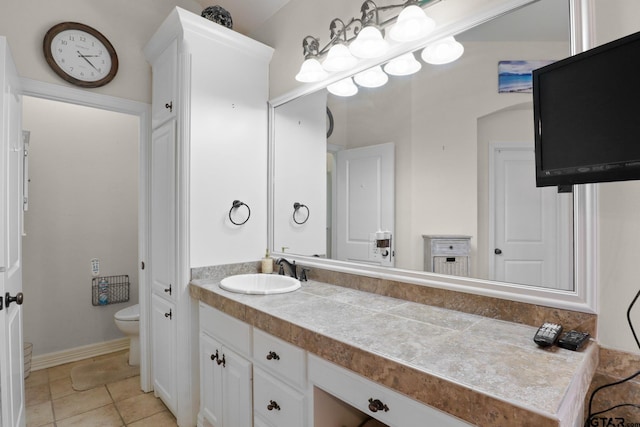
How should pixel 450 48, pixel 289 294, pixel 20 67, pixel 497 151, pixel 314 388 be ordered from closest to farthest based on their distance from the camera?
1. pixel 314 388
2. pixel 497 151
3. pixel 450 48
4. pixel 289 294
5. pixel 20 67

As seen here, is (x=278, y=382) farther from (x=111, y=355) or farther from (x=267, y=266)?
(x=111, y=355)

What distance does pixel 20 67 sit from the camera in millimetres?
1997

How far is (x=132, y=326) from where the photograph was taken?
271cm

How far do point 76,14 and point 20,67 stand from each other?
50cm

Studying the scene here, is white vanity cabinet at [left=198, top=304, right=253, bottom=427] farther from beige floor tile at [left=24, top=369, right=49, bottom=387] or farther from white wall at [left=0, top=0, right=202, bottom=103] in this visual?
white wall at [left=0, top=0, right=202, bottom=103]

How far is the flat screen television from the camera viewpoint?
86 cm

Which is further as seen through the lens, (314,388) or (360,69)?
(360,69)

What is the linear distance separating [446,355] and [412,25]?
131 centimetres

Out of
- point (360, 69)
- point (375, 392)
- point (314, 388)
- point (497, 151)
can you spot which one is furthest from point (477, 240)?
point (360, 69)

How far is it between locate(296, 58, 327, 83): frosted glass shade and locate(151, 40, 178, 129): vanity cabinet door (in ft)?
2.62

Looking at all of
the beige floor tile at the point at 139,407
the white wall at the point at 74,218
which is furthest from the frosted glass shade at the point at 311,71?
the beige floor tile at the point at 139,407

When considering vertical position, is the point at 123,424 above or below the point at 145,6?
below

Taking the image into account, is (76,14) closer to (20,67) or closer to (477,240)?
(20,67)

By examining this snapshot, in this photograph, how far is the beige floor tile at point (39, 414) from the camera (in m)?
2.08
